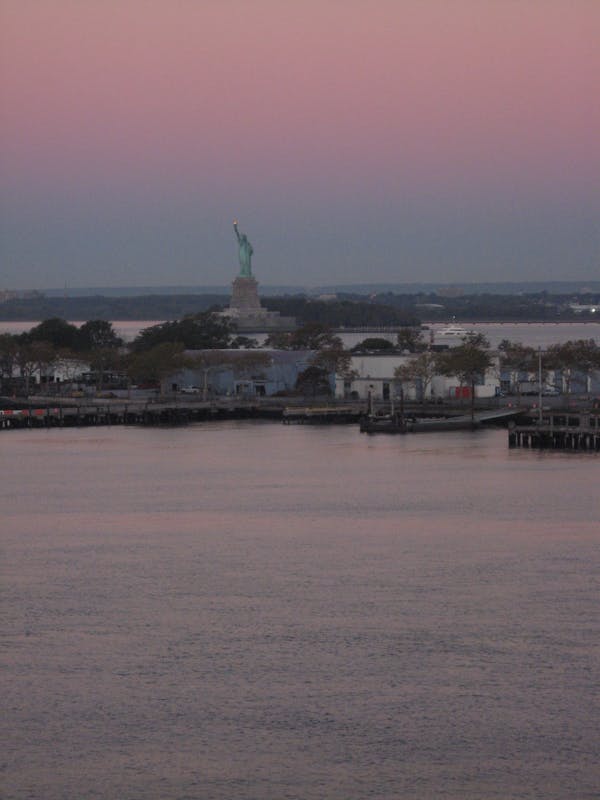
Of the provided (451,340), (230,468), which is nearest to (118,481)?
(230,468)

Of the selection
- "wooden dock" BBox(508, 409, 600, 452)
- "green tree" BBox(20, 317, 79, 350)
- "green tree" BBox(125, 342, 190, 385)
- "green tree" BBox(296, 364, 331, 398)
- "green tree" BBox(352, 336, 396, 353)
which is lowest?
"wooden dock" BBox(508, 409, 600, 452)

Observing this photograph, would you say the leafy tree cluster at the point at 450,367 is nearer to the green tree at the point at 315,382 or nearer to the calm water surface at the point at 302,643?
the green tree at the point at 315,382

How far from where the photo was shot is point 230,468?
95.0 ft

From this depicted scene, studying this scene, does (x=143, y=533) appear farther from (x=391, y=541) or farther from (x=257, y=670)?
(x=257, y=670)

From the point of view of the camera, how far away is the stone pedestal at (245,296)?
299 feet

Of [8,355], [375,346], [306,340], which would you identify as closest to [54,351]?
[8,355]

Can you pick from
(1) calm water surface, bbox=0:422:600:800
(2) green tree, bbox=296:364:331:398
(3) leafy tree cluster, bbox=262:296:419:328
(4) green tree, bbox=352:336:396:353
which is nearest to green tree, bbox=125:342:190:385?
(2) green tree, bbox=296:364:331:398

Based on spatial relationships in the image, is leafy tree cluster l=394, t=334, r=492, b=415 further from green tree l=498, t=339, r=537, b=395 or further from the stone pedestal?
the stone pedestal

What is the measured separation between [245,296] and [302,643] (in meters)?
77.0

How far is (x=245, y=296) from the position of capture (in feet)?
301

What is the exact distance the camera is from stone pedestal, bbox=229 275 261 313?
91.2 metres

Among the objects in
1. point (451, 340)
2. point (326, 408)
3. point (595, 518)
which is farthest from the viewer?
point (451, 340)

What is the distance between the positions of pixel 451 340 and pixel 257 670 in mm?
59340

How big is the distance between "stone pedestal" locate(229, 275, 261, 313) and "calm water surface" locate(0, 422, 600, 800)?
65.9m
